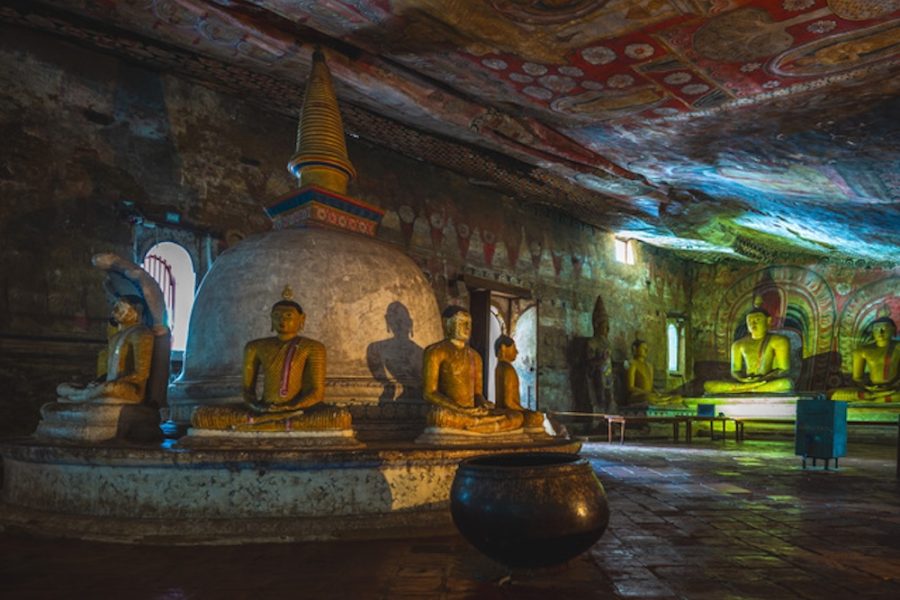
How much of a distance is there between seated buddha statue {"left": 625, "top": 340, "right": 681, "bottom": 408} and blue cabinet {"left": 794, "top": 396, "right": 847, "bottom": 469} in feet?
24.3

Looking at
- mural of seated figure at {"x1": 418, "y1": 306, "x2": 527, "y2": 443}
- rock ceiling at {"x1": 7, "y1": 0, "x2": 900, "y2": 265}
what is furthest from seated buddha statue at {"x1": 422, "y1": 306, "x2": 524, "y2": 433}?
rock ceiling at {"x1": 7, "y1": 0, "x2": 900, "y2": 265}

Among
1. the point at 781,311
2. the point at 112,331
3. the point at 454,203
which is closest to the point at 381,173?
the point at 454,203

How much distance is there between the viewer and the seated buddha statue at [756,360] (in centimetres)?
1602

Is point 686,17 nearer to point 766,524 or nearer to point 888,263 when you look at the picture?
point 766,524

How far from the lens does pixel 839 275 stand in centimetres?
1670

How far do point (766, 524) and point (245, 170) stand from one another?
8077 millimetres

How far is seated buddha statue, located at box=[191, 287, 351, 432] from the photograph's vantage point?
179 inches

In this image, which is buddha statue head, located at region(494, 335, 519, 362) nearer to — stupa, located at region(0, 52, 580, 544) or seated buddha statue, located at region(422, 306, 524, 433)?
seated buddha statue, located at region(422, 306, 524, 433)

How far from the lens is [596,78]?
8.60 metres

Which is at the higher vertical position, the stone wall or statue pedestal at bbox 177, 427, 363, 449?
the stone wall

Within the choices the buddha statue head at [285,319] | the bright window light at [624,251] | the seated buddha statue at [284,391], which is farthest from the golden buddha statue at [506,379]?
the bright window light at [624,251]

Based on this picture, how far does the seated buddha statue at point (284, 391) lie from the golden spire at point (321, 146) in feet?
6.86

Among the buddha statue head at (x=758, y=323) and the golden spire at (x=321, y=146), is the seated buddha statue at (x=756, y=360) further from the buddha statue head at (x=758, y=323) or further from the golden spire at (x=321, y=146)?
the golden spire at (x=321, y=146)

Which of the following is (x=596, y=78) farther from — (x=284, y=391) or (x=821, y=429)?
(x=284, y=391)
